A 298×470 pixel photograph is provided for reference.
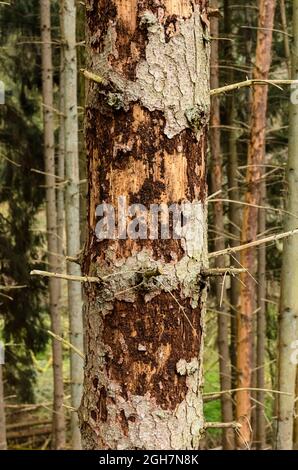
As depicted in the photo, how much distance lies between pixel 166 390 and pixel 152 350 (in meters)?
0.14

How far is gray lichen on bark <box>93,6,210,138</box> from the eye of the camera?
6.24ft

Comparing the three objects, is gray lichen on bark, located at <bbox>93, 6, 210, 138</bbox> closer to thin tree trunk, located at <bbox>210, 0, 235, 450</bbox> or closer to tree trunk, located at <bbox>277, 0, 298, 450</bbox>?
→ tree trunk, located at <bbox>277, 0, 298, 450</bbox>

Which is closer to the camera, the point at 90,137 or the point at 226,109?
the point at 90,137

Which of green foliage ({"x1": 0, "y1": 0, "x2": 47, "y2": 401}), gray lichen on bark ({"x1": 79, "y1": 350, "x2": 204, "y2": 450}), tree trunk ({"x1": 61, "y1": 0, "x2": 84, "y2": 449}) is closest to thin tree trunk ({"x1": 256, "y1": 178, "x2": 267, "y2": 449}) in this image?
tree trunk ({"x1": 61, "y1": 0, "x2": 84, "y2": 449})

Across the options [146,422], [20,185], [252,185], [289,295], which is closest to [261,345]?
[252,185]

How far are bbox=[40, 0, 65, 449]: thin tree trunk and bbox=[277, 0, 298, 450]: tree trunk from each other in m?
2.78

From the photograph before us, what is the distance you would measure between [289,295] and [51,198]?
12.1 ft

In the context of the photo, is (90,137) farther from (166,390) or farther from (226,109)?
(226,109)

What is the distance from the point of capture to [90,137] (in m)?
2.01

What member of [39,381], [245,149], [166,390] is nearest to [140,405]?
[166,390]

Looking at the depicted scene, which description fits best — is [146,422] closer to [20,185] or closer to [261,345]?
[261,345]

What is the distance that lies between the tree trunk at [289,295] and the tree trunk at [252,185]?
1.15 ft

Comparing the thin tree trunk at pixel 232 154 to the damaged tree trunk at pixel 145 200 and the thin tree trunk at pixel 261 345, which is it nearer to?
the thin tree trunk at pixel 261 345

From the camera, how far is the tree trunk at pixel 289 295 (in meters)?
5.09
